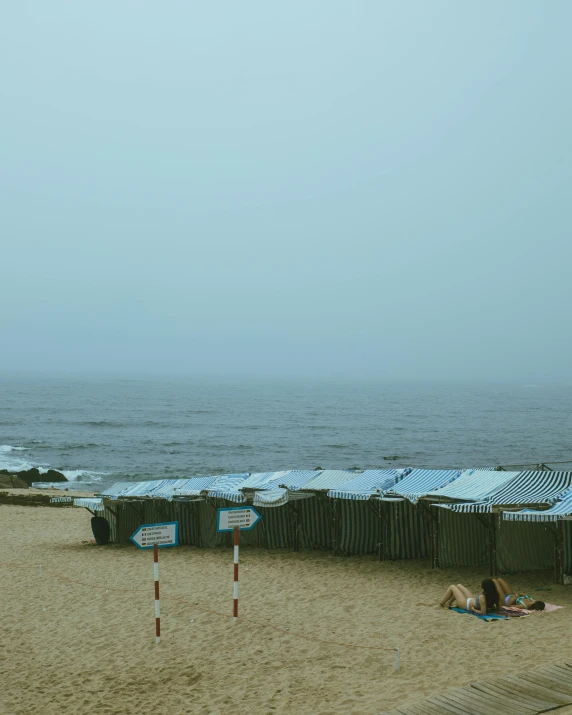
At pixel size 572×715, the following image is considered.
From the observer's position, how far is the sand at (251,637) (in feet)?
30.1

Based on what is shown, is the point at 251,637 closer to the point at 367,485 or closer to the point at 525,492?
the point at 367,485

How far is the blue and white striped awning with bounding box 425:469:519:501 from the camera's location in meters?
15.7

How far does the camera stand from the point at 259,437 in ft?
223

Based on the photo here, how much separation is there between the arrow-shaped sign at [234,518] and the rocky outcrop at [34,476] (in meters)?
32.6

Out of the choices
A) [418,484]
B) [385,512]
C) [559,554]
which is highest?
[418,484]

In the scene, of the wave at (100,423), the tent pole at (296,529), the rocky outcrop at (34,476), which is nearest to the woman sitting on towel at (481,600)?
the tent pole at (296,529)

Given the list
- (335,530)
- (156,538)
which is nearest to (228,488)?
(335,530)

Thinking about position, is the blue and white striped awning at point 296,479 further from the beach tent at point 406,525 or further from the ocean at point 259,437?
the ocean at point 259,437

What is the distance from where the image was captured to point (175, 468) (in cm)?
4953

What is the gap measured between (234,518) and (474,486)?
6947mm

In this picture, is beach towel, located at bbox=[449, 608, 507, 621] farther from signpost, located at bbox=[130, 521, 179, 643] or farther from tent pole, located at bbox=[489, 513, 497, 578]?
signpost, located at bbox=[130, 521, 179, 643]

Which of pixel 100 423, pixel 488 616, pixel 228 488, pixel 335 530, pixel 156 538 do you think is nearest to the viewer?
pixel 156 538

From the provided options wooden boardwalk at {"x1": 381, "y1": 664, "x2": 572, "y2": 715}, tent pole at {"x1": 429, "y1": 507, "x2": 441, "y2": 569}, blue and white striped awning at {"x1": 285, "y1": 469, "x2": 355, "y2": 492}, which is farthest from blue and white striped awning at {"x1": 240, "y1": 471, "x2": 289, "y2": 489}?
wooden boardwalk at {"x1": 381, "y1": 664, "x2": 572, "y2": 715}

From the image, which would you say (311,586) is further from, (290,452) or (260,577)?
(290,452)
